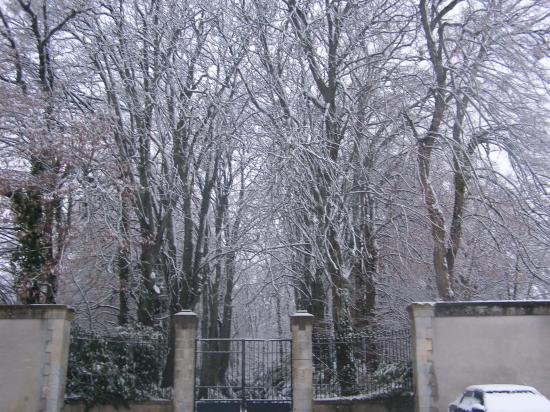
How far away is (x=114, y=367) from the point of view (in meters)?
14.1

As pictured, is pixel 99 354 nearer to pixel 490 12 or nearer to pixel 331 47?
pixel 331 47

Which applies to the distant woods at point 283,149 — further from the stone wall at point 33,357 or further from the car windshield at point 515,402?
the car windshield at point 515,402

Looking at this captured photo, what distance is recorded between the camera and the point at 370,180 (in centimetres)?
→ 1598

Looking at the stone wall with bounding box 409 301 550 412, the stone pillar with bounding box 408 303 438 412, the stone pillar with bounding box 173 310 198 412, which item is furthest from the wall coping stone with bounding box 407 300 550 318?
the stone pillar with bounding box 173 310 198 412

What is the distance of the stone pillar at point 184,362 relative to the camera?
1348 centimetres

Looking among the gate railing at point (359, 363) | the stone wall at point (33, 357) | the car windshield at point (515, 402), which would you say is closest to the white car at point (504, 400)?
the car windshield at point (515, 402)

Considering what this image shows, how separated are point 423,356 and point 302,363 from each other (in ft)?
8.81

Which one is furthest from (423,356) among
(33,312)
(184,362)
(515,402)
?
(33,312)

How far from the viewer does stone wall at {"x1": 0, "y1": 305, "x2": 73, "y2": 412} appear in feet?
41.5

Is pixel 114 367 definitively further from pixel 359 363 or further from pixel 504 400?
pixel 504 400

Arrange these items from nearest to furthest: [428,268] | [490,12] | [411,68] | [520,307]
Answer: [520,307] < [490,12] < [411,68] < [428,268]

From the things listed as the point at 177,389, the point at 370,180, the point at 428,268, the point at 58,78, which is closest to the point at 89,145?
the point at 58,78

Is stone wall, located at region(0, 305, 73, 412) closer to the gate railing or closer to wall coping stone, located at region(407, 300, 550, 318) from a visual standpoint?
the gate railing

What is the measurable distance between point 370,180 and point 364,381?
16.5ft
